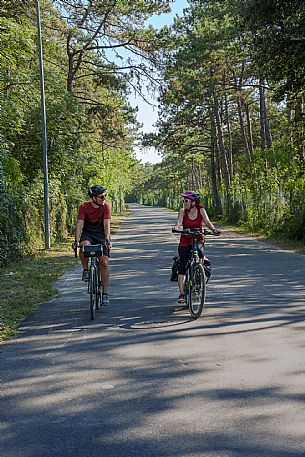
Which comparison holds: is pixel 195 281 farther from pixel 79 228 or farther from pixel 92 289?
pixel 79 228

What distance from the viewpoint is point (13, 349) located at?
6.58 m

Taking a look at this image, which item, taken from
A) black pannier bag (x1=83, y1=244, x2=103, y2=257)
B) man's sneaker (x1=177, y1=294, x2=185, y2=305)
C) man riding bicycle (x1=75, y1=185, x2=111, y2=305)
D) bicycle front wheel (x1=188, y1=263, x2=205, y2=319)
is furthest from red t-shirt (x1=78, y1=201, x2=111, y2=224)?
man's sneaker (x1=177, y1=294, x2=185, y2=305)

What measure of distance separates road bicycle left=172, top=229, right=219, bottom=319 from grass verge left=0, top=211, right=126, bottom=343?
2442 mm

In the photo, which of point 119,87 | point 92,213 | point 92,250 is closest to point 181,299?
point 92,250

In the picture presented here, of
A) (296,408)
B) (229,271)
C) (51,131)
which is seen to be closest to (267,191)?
(51,131)

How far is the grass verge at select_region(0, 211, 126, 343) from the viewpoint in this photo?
8.34m

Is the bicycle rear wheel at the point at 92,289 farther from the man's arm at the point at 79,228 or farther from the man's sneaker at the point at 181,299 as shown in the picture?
the man's sneaker at the point at 181,299

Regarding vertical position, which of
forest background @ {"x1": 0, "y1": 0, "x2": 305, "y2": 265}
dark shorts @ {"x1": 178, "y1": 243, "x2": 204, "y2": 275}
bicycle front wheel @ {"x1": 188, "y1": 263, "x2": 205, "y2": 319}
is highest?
forest background @ {"x1": 0, "y1": 0, "x2": 305, "y2": 265}

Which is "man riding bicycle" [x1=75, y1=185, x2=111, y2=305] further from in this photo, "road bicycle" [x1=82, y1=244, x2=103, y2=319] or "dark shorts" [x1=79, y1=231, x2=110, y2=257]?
"road bicycle" [x1=82, y1=244, x2=103, y2=319]

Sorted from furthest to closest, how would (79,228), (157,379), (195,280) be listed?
(79,228), (195,280), (157,379)

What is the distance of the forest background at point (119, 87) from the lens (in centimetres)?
1619

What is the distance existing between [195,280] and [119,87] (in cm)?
Answer: 1987

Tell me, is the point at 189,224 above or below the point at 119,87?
below

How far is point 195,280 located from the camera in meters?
8.24
